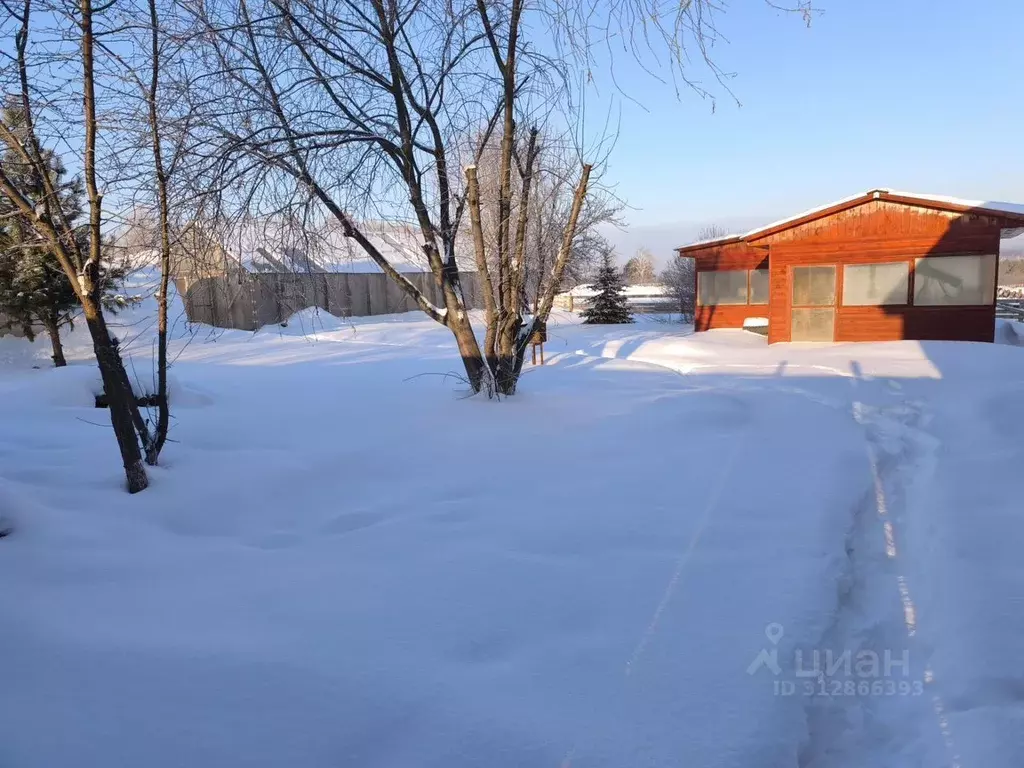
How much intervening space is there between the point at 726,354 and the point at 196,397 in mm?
10812

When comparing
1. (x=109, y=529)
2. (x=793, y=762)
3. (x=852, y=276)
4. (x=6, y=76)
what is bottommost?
(x=793, y=762)

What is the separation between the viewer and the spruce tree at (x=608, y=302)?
89.1 feet

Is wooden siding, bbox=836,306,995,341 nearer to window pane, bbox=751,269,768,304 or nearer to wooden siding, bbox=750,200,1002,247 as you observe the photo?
wooden siding, bbox=750,200,1002,247

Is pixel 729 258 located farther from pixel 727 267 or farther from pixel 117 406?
pixel 117 406

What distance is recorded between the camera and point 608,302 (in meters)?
27.4

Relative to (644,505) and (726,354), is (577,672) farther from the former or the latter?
(726,354)

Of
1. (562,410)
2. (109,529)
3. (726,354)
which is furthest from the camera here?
(726,354)

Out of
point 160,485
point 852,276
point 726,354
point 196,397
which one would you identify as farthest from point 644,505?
point 852,276

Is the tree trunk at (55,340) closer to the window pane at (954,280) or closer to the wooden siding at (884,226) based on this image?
the wooden siding at (884,226)

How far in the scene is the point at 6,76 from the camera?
13.1 feet

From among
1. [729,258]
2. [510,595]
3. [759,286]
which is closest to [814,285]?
[759,286]

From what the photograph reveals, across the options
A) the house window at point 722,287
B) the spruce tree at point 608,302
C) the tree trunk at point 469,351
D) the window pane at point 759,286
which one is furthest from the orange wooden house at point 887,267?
the tree trunk at point 469,351

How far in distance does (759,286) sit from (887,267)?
476cm

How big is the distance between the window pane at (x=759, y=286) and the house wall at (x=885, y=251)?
3.61 m
